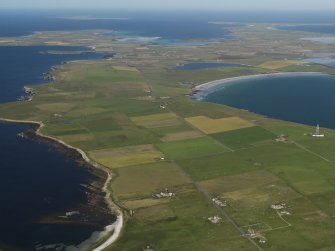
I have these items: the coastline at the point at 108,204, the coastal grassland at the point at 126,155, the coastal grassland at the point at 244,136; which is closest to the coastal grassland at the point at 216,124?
the coastal grassland at the point at 244,136

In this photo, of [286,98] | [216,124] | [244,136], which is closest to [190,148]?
[244,136]

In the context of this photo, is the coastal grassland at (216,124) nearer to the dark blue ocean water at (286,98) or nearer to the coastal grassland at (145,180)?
the dark blue ocean water at (286,98)

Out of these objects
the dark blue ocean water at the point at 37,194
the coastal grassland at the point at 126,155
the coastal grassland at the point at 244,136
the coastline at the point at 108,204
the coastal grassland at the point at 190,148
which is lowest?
the dark blue ocean water at the point at 37,194

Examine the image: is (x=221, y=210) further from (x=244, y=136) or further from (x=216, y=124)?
(x=216, y=124)

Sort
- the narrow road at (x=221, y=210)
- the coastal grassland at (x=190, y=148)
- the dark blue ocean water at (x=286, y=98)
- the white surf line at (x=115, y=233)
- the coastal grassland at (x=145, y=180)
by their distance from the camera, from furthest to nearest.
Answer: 1. the dark blue ocean water at (x=286, y=98)
2. the coastal grassland at (x=190, y=148)
3. the coastal grassland at (x=145, y=180)
4. the narrow road at (x=221, y=210)
5. the white surf line at (x=115, y=233)

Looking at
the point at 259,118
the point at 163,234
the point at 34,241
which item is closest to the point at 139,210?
the point at 163,234

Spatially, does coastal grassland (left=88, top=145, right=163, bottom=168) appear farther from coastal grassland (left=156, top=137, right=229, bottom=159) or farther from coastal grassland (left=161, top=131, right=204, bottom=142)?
coastal grassland (left=161, top=131, right=204, bottom=142)

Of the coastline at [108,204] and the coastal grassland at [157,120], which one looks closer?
the coastline at [108,204]
